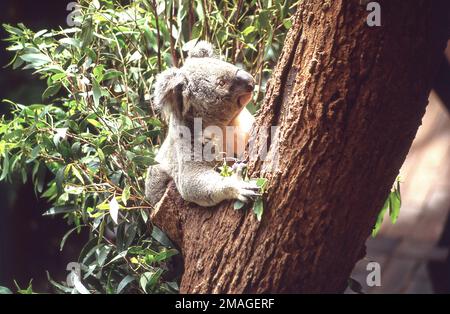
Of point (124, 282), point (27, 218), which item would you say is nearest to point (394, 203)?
point (124, 282)

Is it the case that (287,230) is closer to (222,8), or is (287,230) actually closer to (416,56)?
(416,56)

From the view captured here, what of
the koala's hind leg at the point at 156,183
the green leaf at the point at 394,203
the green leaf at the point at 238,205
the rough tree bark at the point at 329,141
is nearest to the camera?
the rough tree bark at the point at 329,141

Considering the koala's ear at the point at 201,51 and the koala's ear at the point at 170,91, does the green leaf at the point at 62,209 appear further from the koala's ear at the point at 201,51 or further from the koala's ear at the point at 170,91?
the koala's ear at the point at 201,51

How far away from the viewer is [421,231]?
397 centimetres

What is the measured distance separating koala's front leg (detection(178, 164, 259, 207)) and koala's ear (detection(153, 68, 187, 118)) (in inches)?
11.8

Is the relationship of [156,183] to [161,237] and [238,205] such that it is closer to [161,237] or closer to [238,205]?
[161,237]

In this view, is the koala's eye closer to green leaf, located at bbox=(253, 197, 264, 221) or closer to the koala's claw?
the koala's claw

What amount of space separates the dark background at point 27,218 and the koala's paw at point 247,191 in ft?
5.11

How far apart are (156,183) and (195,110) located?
0.44 metres

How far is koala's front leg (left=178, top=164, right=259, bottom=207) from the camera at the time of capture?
216 cm

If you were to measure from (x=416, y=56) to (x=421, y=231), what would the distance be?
8.01ft

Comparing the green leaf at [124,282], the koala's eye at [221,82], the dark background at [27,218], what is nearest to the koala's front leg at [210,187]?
the koala's eye at [221,82]

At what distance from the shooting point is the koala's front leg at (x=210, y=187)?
2.16m
